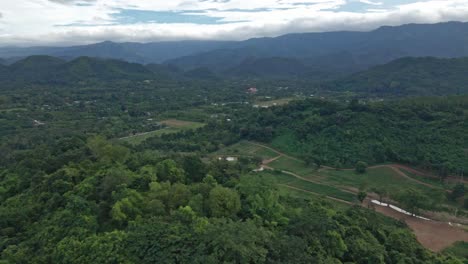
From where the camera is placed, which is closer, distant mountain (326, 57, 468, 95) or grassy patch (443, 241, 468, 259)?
grassy patch (443, 241, 468, 259)

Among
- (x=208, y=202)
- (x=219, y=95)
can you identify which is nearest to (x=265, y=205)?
(x=208, y=202)

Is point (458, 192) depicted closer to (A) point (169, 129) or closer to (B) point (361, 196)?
(B) point (361, 196)

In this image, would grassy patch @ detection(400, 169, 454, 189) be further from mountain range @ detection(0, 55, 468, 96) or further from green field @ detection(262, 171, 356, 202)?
mountain range @ detection(0, 55, 468, 96)

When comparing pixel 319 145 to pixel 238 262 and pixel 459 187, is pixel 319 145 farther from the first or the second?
pixel 238 262

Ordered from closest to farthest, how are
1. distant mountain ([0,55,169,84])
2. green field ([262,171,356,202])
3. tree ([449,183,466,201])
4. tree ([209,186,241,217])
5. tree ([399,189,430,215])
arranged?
tree ([209,186,241,217]), tree ([399,189,430,215]), tree ([449,183,466,201]), green field ([262,171,356,202]), distant mountain ([0,55,169,84])

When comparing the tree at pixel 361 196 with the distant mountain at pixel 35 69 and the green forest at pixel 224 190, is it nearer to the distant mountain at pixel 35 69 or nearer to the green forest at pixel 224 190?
the green forest at pixel 224 190

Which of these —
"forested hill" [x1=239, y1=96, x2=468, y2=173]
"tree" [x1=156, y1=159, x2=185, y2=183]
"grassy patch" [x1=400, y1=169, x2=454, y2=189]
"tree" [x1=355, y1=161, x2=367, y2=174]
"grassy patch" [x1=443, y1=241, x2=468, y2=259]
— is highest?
"tree" [x1=156, y1=159, x2=185, y2=183]

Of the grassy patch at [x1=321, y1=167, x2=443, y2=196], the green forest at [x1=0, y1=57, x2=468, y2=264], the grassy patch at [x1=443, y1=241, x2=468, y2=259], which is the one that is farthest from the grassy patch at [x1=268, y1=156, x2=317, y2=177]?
the grassy patch at [x1=443, y1=241, x2=468, y2=259]
